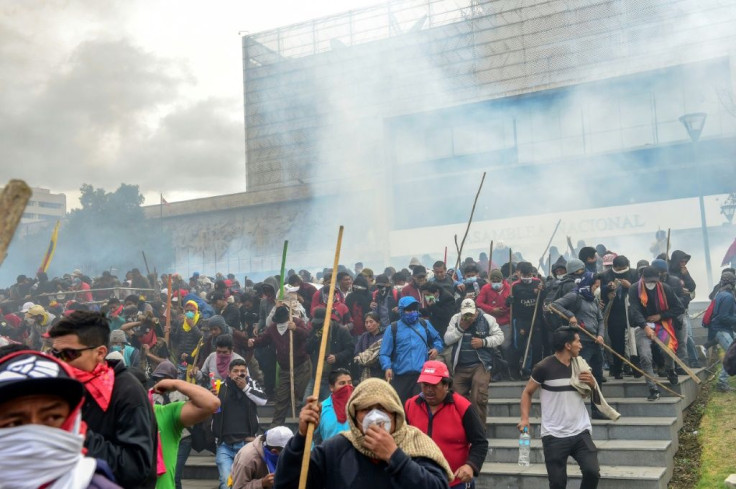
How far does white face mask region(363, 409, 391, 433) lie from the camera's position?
3.54 meters

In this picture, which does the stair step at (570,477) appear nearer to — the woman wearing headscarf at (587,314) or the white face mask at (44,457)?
the woman wearing headscarf at (587,314)

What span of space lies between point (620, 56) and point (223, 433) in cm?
3378

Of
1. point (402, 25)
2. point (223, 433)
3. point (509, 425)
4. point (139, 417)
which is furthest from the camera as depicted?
point (402, 25)

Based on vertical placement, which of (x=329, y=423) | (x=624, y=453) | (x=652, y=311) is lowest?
(x=624, y=453)

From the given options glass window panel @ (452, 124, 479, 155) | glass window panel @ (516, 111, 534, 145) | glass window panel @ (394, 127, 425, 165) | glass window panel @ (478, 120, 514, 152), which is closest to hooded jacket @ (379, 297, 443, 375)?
glass window panel @ (478, 120, 514, 152)

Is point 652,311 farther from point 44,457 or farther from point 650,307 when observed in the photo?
point 44,457

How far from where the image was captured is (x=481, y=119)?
35.5 meters

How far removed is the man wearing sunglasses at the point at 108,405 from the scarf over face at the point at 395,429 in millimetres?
853

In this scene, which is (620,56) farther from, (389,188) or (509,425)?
(509,425)

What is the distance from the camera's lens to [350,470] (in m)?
3.51

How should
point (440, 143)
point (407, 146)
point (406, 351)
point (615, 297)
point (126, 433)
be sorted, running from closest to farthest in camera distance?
point (126, 433), point (406, 351), point (615, 297), point (440, 143), point (407, 146)

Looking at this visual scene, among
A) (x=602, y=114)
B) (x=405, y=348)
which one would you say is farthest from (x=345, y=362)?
(x=602, y=114)

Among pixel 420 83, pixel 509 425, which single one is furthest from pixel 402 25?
pixel 509 425

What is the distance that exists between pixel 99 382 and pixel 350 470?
1.11 meters
